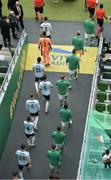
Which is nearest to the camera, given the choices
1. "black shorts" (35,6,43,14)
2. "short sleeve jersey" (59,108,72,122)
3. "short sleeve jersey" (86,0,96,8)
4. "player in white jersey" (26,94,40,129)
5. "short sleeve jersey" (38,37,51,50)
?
"short sleeve jersey" (59,108,72,122)

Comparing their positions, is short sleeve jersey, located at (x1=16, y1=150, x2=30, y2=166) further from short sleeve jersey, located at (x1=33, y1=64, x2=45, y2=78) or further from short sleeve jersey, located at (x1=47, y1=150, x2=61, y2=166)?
short sleeve jersey, located at (x1=33, y1=64, x2=45, y2=78)

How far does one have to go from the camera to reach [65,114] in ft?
Answer: 63.3

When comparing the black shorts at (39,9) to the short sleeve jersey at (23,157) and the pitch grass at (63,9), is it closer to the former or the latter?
the pitch grass at (63,9)

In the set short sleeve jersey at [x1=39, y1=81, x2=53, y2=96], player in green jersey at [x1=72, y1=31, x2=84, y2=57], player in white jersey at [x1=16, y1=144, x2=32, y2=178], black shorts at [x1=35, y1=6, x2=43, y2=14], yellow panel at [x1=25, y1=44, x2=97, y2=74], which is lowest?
player in white jersey at [x1=16, y1=144, x2=32, y2=178]

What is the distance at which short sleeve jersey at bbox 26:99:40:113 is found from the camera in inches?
765

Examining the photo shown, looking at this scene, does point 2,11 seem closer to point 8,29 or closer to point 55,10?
point 55,10

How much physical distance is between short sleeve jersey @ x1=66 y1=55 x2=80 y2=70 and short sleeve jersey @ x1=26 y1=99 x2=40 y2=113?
262 centimetres

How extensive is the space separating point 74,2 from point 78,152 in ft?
36.7

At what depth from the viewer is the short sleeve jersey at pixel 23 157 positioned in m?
17.9

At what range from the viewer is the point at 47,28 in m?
23.5

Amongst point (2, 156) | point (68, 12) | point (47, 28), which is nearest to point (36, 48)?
point (47, 28)

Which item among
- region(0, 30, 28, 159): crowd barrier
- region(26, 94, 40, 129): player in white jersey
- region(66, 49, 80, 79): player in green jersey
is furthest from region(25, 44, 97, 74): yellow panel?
region(26, 94, 40, 129): player in white jersey

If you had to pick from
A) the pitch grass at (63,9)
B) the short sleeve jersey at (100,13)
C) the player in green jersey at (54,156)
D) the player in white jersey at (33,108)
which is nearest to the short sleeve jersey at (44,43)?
the short sleeve jersey at (100,13)

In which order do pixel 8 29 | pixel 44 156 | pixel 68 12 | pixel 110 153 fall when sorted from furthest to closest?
pixel 68 12 < pixel 8 29 < pixel 44 156 < pixel 110 153
